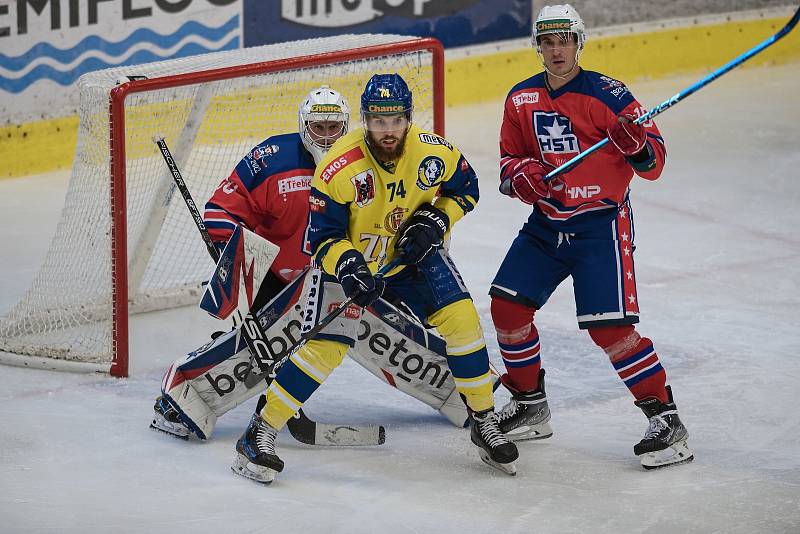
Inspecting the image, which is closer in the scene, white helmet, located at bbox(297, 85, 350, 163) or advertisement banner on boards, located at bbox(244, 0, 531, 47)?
white helmet, located at bbox(297, 85, 350, 163)

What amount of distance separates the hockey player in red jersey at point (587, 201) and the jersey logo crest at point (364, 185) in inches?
15.9

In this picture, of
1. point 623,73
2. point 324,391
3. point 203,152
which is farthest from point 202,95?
point 623,73

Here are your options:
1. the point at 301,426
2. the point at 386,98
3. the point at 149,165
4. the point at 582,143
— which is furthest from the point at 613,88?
the point at 149,165

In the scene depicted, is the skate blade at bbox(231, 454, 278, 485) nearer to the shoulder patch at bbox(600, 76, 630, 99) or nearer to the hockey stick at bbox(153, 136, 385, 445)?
the hockey stick at bbox(153, 136, 385, 445)

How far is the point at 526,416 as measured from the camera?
4.01m

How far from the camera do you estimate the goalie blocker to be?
3963 millimetres

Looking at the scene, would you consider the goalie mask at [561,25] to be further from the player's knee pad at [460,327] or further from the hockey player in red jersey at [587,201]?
the player's knee pad at [460,327]

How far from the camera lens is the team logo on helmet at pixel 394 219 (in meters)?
3.64

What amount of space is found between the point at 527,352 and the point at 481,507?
614 millimetres

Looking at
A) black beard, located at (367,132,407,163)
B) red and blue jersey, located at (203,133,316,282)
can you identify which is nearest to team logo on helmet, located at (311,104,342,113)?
red and blue jersey, located at (203,133,316,282)

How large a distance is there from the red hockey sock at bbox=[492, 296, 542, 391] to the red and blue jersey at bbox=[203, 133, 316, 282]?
60 centimetres

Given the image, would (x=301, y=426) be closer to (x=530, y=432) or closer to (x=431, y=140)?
(x=530, y=432)

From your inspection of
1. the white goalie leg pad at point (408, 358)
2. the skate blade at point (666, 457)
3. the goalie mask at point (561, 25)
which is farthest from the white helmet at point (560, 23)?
the skate blade at point (666, 457)

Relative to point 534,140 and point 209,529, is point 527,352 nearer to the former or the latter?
point 534,140
